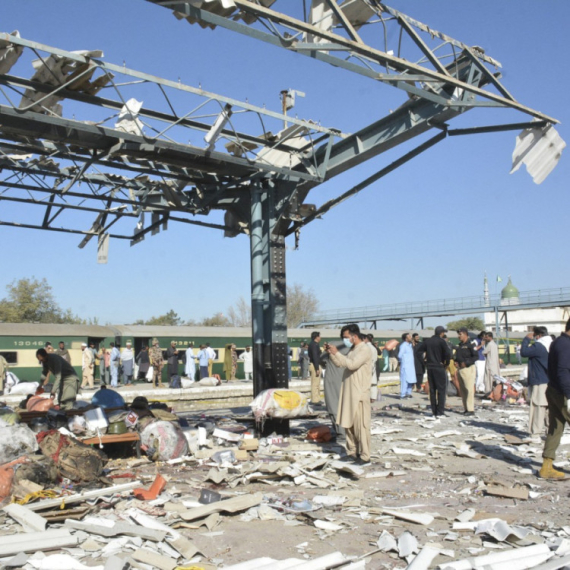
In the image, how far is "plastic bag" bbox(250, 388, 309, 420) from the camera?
10.3m

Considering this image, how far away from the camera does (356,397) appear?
8250mm

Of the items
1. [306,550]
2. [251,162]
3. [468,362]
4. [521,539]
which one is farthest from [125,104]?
[468,362]

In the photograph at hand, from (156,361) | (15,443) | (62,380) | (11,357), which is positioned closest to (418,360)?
(156,361)

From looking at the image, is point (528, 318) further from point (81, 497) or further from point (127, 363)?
point (81, 497)

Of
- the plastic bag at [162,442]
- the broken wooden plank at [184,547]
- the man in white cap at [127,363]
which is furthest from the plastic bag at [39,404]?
the man in white cap at [127,363]

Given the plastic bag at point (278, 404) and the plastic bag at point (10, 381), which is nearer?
the plastic bag at point (278, 404)

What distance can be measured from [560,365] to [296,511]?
3.57 m

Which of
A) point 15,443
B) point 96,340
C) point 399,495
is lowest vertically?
point 399,495

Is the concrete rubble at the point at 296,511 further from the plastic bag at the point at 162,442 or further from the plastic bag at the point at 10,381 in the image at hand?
the plastic bag at the point at 10,381

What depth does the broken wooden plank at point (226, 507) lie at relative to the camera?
5977 millimetres

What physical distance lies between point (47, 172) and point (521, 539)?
392 inches

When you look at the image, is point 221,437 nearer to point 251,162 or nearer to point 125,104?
point 251,162

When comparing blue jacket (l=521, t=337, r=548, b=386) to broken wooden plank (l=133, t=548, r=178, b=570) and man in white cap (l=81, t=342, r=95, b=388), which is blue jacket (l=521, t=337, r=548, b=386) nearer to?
broken wooden plank (l=133, t=548, r=178, b=570)

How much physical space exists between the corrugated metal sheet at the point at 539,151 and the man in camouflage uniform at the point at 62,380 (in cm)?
838
